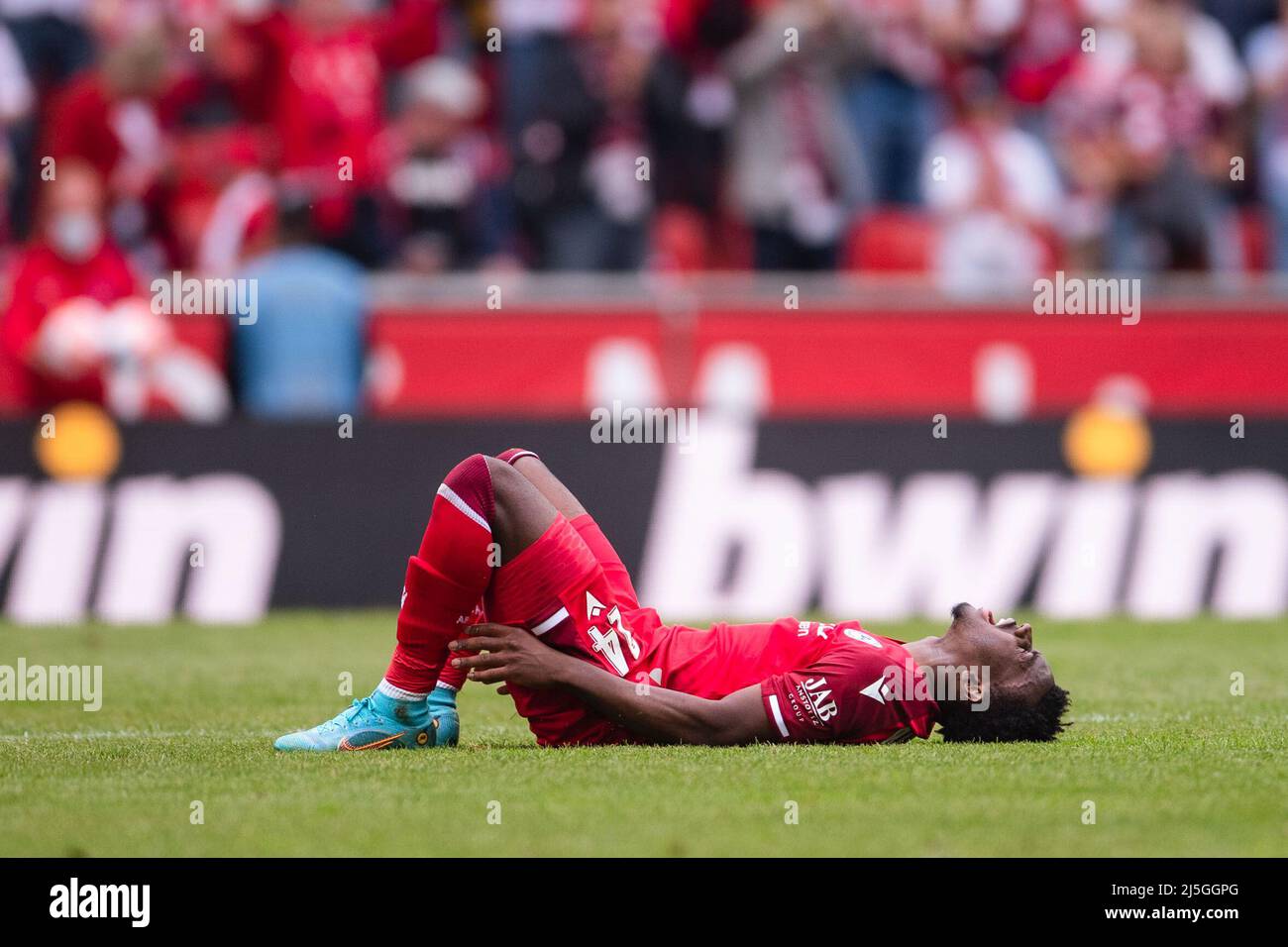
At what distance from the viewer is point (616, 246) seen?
15.8 m

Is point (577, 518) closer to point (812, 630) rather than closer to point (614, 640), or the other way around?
point (614, 640)

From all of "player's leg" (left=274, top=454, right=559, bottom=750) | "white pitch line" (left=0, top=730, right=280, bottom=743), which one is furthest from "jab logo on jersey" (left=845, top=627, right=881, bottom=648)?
"white pitch line" (left=0, top=730, right=280, bottom=743)

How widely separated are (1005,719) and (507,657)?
72.8 inches

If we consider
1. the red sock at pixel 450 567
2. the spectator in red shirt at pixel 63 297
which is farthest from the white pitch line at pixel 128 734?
the spectator in red shirt at pixel 63 297

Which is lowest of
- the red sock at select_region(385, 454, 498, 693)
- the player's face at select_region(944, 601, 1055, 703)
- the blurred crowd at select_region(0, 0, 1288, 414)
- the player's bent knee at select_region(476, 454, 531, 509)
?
the player's face at select_region(944, 601, 1055, 703)

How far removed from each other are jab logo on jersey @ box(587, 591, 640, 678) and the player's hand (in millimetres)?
162

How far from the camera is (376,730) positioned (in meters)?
7.17

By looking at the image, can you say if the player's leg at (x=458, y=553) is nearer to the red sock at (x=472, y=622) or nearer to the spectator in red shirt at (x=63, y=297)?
the red sock at (x=472, y=622)

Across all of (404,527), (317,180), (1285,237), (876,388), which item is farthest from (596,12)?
(1285,237)

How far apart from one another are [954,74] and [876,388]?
330 cm

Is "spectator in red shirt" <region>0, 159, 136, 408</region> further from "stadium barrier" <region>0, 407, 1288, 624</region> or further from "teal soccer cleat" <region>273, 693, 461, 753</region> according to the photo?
"teal soccer cleat" <region>273, 693, 461, 753</region>

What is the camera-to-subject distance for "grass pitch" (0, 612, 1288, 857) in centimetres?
565

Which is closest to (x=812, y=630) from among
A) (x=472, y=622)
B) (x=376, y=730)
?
(x=472, y=622)

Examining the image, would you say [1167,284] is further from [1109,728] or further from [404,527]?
[1109,728]
